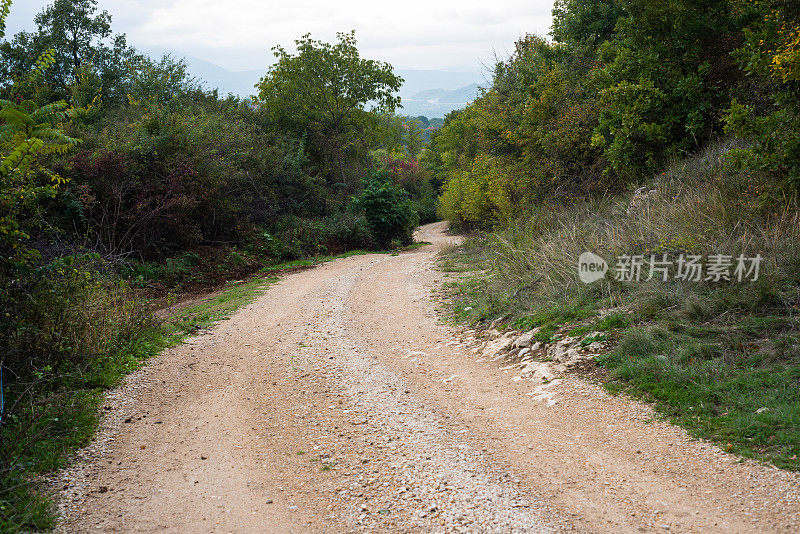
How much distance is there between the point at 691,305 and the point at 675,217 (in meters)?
2.43

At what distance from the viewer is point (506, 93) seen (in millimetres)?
23359

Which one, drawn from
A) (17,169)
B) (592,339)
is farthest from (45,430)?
(592,339)

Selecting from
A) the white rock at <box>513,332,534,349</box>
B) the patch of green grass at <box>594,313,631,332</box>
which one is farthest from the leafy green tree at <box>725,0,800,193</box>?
the white rock at <box>513,332,534,349</box>

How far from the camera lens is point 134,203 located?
13719 millimetres

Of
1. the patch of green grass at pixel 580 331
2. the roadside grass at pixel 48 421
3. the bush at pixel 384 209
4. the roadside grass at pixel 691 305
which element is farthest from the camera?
the bush at pixel 384 209

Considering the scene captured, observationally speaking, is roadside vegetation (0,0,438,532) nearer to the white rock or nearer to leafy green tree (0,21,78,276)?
leafy green tree (0,21,78,276)

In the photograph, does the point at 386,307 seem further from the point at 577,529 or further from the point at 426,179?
the point at 426,179

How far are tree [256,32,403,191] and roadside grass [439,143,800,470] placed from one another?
16.9 metres

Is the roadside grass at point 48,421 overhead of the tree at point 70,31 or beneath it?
beneath

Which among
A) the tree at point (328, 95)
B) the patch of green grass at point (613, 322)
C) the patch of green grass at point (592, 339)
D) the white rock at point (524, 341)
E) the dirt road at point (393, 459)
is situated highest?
the tree at point (328, 95)

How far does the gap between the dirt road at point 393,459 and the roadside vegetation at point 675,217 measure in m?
0.61

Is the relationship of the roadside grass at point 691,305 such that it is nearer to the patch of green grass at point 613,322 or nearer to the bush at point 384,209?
the patch of green grass at point 613,322

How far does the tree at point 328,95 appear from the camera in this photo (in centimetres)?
2375

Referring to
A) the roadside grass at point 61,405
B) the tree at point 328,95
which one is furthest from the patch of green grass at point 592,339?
the tree at point 328,95
